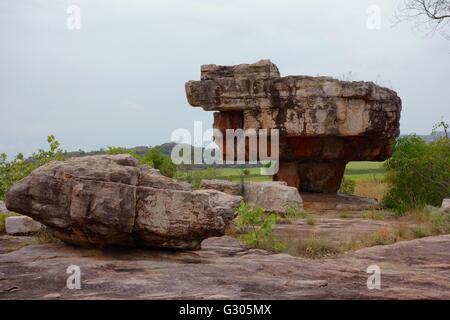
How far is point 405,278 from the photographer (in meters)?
6.94

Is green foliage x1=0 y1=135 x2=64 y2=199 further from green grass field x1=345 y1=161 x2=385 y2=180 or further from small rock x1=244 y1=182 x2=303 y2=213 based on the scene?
green grass field x1=345 y1=161 x2=385 y2=180

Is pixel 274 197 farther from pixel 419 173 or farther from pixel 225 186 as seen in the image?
pixel 419 173

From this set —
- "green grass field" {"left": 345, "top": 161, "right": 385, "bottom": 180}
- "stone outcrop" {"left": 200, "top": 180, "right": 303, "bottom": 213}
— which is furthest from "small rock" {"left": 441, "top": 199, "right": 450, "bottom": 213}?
"green grass field" {"left": 345, "top": 161, "right": 385, "bottom": 180}

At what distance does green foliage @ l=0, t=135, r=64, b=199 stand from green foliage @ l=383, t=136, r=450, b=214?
10147mm

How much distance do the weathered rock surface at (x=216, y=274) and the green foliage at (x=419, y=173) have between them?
26.9 ft

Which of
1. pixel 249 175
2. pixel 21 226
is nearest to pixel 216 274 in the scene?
pixel 21 226

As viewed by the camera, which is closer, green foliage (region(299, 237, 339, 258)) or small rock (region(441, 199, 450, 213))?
green foliage (region(299, 237, 339, 258))

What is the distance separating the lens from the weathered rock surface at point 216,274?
5.80 m

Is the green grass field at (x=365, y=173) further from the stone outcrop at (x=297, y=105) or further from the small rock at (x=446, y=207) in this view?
the small rock at (x=446, y=207)

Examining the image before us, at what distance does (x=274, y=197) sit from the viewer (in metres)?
15.5

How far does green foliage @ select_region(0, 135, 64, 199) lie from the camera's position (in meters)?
16.6

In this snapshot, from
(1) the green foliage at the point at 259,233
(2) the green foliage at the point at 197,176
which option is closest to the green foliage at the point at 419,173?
(1) the green foliage at the point at 259,233
